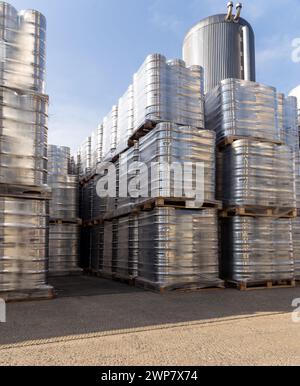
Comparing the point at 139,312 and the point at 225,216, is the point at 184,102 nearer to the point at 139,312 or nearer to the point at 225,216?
the point at 225,216

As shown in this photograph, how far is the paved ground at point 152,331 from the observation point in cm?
290

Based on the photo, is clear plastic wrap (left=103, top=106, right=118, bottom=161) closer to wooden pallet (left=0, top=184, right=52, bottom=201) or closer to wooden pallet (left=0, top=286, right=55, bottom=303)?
wooden pallet (left=0, top=184, right=52, bottom=201)

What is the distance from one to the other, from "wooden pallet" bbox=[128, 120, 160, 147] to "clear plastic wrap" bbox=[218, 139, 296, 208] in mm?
1511

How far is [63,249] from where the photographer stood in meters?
9.39

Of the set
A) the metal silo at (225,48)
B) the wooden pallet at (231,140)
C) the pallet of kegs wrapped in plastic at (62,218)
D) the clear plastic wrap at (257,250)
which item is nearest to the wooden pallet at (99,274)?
the pallet of kegs wrapped in plastic at (62,218)

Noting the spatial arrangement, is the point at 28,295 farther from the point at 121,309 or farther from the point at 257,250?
the point at 257,250

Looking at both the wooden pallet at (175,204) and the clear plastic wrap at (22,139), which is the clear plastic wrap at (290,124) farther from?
the clear plastic wrap at (22,139)

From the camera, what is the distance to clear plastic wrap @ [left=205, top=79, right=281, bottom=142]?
7.29 meters

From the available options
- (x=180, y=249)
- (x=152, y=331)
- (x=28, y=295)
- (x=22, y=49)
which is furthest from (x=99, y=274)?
(x=152, y=331)

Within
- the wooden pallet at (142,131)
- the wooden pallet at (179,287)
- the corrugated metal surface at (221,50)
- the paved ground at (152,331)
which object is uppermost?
the corrugated metal surface at (221,50)

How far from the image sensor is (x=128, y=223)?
781 centimetres

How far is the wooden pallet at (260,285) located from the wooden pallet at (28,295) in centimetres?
316

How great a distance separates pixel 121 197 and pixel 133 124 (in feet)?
5.07

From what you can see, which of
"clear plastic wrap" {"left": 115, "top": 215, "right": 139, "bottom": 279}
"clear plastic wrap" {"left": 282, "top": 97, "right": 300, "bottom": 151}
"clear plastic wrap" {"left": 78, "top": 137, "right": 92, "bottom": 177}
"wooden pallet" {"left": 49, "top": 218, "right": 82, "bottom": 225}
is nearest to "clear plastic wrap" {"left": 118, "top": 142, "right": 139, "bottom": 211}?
"clear plastic wrap" {"left": 115, "top": 215, "right": 139, "bottom": 279}
